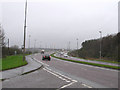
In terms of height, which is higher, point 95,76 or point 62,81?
point 62,81

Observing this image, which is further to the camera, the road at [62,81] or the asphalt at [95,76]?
the asphalt at [95,76]

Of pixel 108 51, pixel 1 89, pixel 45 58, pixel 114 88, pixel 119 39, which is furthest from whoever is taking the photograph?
pixel 108 51

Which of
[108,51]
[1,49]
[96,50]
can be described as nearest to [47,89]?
[1,49]

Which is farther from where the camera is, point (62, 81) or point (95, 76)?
point (95, 76)

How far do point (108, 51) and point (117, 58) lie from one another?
15.6m

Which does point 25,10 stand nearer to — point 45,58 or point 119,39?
point 45,58

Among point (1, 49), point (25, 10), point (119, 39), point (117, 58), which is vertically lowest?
point (117, 58)

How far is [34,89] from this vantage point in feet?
21.7

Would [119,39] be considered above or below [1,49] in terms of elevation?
above

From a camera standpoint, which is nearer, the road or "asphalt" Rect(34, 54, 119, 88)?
the road

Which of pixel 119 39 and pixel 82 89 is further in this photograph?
pixel 119 39

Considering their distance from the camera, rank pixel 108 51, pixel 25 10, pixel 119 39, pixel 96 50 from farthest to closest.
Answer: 1. pixel 96 50
2. pixel 108 51
3. pixel 119 39
4. pixel 25 10

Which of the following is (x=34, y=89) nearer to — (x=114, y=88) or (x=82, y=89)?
(x=82, y=89)

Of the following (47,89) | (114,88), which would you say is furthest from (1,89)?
(114,88)
